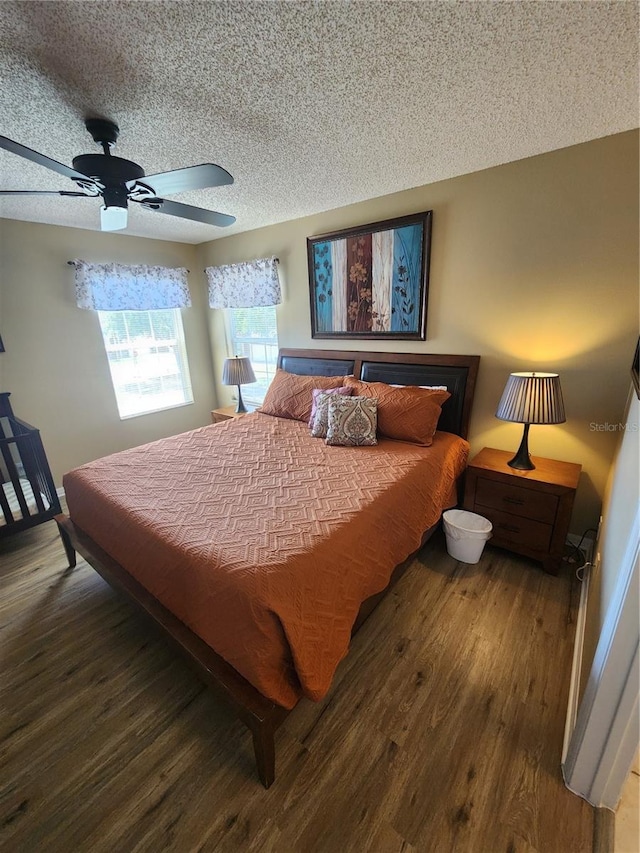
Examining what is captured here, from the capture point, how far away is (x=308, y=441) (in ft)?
8.32

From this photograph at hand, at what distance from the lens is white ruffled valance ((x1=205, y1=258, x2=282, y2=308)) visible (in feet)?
11.4

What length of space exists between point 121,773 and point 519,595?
2053 millimetres

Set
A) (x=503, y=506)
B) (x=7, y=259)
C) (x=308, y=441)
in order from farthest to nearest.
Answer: (x=7, y=259) → (x=308, y=441) → (x=503, y=506)

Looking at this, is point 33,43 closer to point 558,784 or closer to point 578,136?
point 578,136

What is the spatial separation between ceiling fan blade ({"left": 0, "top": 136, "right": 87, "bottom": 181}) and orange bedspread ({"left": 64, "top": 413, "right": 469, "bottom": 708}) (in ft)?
4.87

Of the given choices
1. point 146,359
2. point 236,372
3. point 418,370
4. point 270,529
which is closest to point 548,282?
point 418,370

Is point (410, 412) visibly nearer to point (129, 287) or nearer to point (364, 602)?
point (364, 602)

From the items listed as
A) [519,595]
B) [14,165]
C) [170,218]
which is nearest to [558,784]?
[519,595]

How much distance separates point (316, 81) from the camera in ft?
4.36

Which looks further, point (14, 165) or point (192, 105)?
point (14, 165)

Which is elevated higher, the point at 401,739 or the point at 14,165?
the point at 14,165

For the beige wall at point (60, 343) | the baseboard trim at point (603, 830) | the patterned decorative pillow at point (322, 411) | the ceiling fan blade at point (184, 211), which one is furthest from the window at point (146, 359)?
the baseboard trim at point (603, 830)

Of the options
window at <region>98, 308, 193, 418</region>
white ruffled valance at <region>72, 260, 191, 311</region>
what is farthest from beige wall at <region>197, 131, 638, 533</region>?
window at <region>98, 308, 193, 418</region>

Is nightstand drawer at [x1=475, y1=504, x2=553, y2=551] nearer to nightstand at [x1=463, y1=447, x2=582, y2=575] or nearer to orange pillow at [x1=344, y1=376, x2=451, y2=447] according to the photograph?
nightstand at [x1=463, y1=447, x2=582, y2=575]
